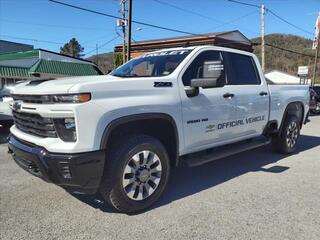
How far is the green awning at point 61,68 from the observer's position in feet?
83.3

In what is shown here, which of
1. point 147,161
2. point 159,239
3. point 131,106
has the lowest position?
point 159,239

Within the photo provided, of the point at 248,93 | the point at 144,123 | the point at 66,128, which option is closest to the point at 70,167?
Result: the point at 66,128

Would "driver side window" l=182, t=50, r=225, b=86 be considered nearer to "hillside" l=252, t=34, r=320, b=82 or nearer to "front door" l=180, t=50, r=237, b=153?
"front door" l=180, t=50, r=237, b=153

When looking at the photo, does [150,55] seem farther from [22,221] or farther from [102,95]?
[22,221]

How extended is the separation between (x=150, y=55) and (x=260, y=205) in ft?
9.35

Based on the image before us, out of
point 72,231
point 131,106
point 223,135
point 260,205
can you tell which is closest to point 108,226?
point 72,231

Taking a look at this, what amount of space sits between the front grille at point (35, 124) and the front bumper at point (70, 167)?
180mm

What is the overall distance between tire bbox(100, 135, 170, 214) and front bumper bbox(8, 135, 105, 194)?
0.21 meters

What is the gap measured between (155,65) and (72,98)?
1.86 meters

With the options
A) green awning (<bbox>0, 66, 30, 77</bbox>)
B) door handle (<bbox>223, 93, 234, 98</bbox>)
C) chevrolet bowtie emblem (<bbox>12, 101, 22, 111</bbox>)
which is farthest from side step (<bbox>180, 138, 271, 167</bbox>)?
green awning (<bbox>0, 66, 30, 77</bbox>)

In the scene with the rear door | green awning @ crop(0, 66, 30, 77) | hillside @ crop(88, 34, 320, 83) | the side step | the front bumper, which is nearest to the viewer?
the front bumper

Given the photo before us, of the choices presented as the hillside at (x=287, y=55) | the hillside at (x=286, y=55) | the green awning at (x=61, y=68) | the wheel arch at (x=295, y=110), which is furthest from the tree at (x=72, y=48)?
the wheel arch at (x=295, y=110)

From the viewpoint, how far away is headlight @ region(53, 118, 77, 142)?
11.0 feet

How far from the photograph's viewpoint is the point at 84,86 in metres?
3.38
